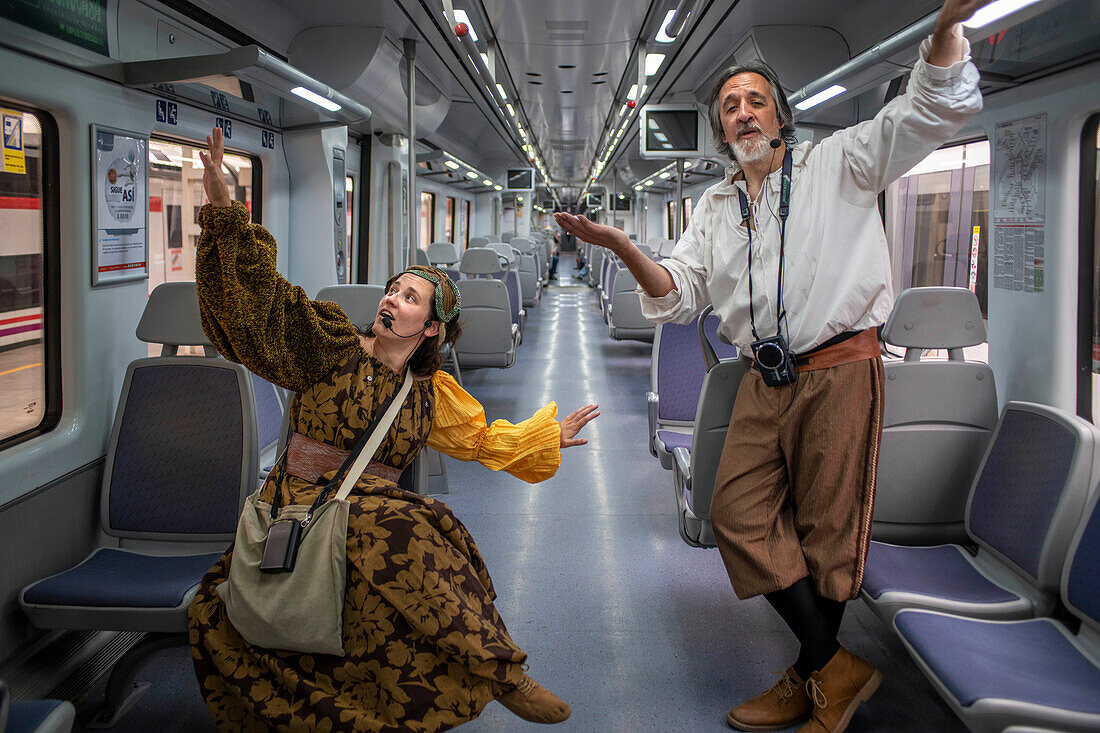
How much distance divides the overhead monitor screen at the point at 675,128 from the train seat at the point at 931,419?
4.67 m

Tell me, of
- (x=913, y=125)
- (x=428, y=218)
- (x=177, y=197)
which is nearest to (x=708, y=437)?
(x=913, y=125)

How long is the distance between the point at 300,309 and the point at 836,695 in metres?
1.82

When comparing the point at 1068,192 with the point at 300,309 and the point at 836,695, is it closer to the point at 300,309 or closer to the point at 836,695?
the point at 836,695

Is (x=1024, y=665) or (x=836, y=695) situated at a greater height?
(x=1024, y=665)

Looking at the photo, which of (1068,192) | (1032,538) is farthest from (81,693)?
(1068,192)

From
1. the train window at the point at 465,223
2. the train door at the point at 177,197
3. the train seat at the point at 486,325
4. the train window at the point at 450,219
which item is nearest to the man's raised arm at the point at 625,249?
the train door at the point at 177,197

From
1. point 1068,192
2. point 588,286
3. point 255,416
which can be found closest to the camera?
point 255,416

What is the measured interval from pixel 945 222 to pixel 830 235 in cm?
248

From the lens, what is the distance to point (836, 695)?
7.33ft

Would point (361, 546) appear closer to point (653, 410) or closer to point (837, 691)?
point (837, 691)

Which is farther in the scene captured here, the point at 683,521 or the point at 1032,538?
the point at 683,521

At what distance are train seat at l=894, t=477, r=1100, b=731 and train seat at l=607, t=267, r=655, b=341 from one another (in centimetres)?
606

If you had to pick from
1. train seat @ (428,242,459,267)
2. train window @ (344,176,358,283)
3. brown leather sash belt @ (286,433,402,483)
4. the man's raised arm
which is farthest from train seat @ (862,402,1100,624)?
train seat @ (428,242,459,267)

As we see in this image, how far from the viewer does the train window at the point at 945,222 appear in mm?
3859
